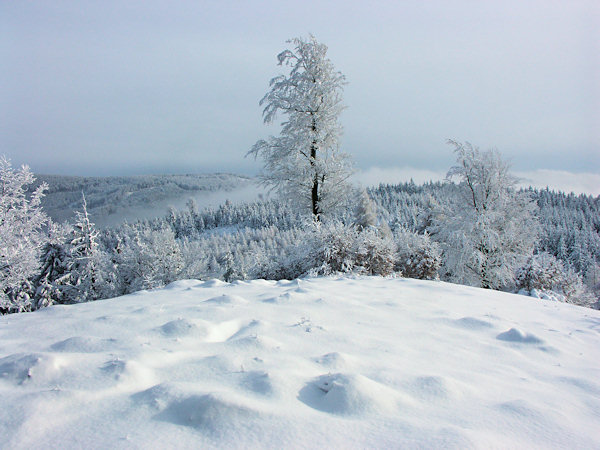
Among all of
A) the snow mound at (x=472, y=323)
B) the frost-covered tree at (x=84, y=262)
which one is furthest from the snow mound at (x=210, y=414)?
the frost-covered tree at (x=84, y=262)

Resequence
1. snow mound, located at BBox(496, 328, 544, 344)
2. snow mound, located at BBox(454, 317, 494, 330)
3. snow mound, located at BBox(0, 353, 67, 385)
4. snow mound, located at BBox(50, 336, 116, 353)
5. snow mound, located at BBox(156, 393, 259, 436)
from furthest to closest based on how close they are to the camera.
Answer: snow mound, located at BBox(454, 317, 494, 330)
snow mound, located at BBox(496, 328, 544, 344)
snow mound, located at BBox(50, 336, 116, 353)
snow mound, located at BBox(0, 353, 67, 385)
snow mound, located at BBox(156, 393, 259, 436)

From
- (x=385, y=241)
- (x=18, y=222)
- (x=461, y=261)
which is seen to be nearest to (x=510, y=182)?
(x=461, y=261)

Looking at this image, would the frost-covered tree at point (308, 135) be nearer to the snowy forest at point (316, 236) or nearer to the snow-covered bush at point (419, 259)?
the snowy forest at point (316, 236)

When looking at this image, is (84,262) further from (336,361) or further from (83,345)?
(336,361)

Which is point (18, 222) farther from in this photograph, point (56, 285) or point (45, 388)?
point (45, 388)

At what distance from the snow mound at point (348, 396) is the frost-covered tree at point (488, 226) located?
14446mm

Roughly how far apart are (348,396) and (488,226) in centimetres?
1518

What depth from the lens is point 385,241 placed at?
1080cm

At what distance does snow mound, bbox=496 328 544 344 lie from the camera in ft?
15.4

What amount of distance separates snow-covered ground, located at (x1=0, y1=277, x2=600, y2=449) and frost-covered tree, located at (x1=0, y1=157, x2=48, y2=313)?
953cm

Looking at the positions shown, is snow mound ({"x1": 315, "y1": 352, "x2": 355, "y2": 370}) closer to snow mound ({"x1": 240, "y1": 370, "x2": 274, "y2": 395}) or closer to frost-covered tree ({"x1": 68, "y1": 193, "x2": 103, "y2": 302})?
snow mound ({"x1": 240, "y1": 370, "x2": 274, "y2": 395})

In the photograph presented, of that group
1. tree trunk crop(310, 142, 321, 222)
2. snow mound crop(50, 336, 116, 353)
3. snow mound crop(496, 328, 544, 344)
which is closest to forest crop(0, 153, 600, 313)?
tree trunk crop(310, 142, 321, 222)

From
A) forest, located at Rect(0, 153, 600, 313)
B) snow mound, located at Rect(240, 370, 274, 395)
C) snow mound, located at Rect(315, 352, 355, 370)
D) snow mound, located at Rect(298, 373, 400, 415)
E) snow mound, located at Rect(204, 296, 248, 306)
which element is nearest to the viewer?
snow mound, located at Rect(298, 373, 400, 415)

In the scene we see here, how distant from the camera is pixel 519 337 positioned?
4742mm
